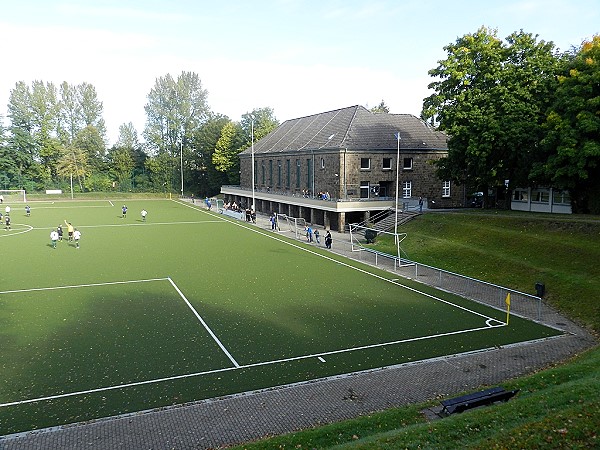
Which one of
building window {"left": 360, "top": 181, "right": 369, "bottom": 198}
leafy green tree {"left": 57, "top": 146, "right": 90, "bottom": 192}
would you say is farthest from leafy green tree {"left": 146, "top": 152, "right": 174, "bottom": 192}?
building window {"left": 360, "top": 181, "right": 369, "bottom": 198}

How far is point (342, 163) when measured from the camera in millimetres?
50281

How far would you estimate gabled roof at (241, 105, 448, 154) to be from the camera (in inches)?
2046

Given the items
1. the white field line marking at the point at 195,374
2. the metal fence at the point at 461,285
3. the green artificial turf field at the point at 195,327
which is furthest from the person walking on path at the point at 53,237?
the white field line marking at the point at 195,374

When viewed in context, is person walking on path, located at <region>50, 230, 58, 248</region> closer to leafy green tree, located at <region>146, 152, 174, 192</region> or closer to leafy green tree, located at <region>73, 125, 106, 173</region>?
leafy green tree, located at <region>146, 152, 174, 192</region>

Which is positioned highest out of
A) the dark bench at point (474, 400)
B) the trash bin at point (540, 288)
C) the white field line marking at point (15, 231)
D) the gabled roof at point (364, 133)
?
the gabled roof at point (364, 133)

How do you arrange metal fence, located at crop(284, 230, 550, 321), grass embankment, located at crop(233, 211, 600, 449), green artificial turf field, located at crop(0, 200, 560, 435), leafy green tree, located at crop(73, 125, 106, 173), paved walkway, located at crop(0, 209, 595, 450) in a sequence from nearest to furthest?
1. grass embankment, located at crop(233, 211, 600, 449)
2. paved walkway, located at crop(0, 209, 595, 450)
3. green artificial turf field, located at crop(0, 200, 560, 435)
4. metal fence, located at crop(284, 230, 550, 321)
5. leafy green tree, located at crop(73, 125, 106, 173)

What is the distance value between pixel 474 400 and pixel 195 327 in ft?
37.1

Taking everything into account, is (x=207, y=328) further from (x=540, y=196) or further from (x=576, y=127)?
(x=540, y=196)

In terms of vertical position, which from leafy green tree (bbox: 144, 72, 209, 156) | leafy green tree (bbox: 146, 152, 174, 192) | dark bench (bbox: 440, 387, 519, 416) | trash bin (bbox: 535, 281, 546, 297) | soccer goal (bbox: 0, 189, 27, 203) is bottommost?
dark bench (bbox: 440, 387, 519, 416)

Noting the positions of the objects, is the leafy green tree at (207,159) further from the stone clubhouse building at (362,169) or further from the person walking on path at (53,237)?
the person walking on path at (53,237)

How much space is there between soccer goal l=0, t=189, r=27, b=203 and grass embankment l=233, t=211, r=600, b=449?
71.5 meters

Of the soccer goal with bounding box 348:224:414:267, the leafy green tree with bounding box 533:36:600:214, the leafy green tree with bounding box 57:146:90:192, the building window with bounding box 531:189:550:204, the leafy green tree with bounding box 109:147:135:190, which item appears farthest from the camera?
the leafy green tree with bounding box 109:147:135:190

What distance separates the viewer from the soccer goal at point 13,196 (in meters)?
82.1

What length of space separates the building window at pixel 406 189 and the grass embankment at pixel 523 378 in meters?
16.0
